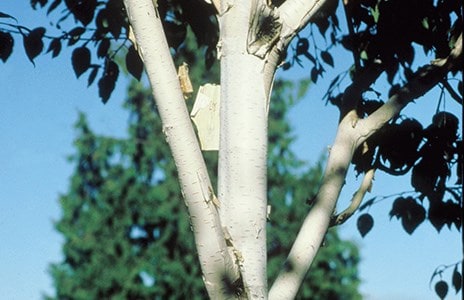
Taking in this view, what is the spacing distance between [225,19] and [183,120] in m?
0.45

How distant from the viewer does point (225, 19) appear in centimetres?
279

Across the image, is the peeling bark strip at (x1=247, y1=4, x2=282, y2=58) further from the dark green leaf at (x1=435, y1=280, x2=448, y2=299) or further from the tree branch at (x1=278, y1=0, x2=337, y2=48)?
the dark green leaf at (x1=435, y1=280, x2=448, y2=299)

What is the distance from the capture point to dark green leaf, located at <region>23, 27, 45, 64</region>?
4.20 meters

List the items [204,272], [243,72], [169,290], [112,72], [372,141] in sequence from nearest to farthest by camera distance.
→ [204,272]
[243,72]
[372,141]
[112,72]
[169,290]

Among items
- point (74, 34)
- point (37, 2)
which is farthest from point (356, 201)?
point (37, 2)

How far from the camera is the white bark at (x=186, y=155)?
249 centimetres

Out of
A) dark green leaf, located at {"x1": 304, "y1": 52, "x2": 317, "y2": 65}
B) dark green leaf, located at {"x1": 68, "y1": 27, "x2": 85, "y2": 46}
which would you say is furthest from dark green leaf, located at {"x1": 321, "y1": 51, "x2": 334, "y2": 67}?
dark green leaf, located at {"x1": 68, "y1": 27, "x2": 85, "y2": 46}

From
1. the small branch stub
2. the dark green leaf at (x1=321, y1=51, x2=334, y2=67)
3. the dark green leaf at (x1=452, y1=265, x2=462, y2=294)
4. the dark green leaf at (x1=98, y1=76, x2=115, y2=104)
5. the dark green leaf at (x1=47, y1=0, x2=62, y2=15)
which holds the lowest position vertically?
the small branch stub

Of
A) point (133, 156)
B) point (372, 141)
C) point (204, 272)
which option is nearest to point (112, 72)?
point (372, 141)

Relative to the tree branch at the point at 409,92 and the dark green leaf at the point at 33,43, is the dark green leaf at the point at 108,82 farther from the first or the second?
the tree branch at the point at 409,92

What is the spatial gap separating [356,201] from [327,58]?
2369mm

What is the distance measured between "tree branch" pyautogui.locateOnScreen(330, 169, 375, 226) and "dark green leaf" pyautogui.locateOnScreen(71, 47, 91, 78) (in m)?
1.81

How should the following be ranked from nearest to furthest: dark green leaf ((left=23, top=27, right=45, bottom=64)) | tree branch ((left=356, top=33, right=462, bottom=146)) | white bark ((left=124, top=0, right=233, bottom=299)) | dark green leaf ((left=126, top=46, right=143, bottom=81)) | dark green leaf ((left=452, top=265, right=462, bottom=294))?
1. white bark ((left=124, top=0, right=233, bottom=299))
2. tree branch ((left=356, top=33, right=462, bottom=146))
3. dark green leaf ((left=23, top=27, right=45, bottom=64))
4. dark green leaf ((left=126, top=46, right=143, bottom=81))
5. dark green leaf ((left=452, top=265, right=462, bottom=294))

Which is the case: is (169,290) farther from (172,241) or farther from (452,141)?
(452,141)
